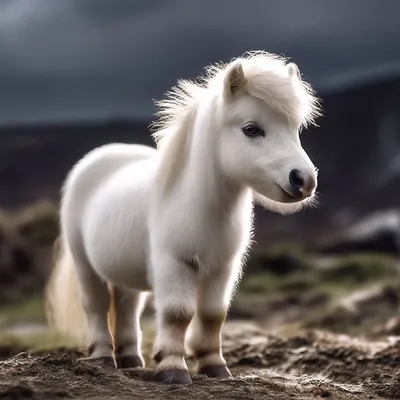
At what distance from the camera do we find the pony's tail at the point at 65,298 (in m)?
5.40

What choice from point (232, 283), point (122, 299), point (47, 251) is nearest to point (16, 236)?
point (47, 251)

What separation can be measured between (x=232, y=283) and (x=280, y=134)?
0.93m

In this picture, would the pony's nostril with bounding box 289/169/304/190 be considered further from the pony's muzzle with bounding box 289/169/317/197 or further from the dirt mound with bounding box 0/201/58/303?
the dirt mound with bounding box 0/201/58/303

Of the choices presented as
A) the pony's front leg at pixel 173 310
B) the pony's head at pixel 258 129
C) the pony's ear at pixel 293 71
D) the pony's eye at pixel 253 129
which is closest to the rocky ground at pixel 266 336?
the pony's front leg at pixel 173 310

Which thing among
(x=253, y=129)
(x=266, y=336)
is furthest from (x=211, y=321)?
(x=266, y=336)

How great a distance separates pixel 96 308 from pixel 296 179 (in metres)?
1.84

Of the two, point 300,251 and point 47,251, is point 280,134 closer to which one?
point 47,251

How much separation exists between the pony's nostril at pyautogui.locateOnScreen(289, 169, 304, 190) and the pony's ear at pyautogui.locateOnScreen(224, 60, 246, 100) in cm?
56

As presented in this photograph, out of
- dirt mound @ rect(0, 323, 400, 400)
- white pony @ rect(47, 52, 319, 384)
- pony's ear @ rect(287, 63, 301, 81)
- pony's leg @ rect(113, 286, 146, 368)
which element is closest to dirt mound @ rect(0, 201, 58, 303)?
dirt mound @ rect(0, 323, 400, 400)

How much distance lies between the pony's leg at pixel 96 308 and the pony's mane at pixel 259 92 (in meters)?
1.07

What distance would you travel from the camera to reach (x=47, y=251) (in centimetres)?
1423

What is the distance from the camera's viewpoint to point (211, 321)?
4.39m

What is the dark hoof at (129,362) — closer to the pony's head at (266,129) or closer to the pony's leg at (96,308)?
the pony's leg at (96,308)

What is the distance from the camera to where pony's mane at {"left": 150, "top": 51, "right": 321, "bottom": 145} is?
3.98 metres
